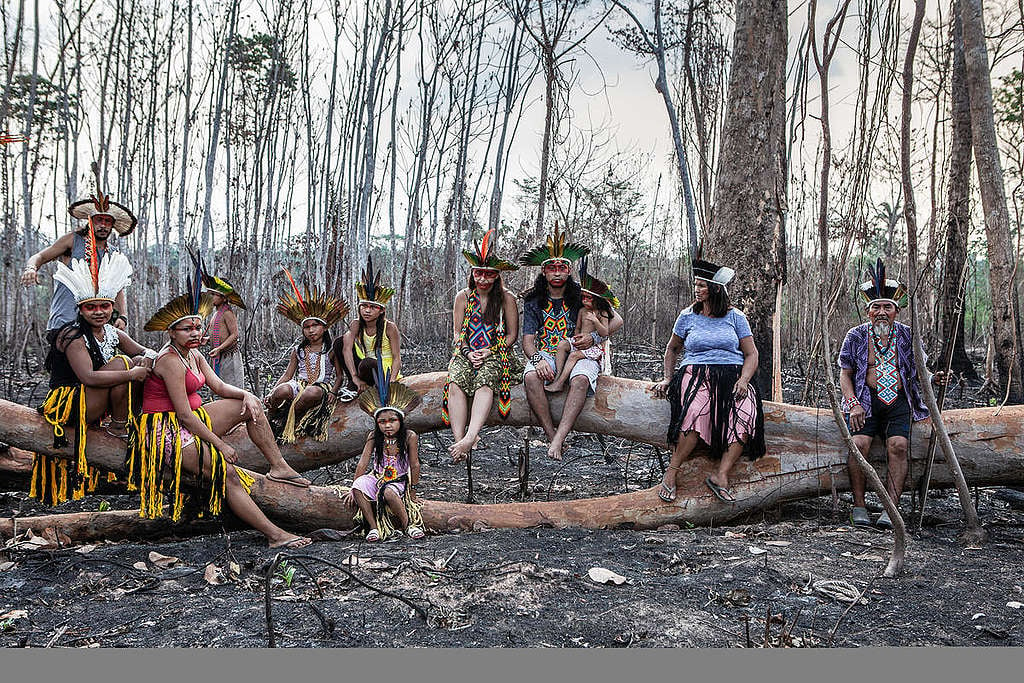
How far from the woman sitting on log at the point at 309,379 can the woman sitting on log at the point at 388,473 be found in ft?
2.59

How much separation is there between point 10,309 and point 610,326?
1540cm

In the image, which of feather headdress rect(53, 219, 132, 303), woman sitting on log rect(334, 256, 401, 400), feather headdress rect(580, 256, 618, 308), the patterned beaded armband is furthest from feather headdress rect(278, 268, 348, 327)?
the patterned beaded armband

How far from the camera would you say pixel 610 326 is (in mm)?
4902

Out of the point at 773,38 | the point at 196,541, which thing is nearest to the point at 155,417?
the point at 196,541

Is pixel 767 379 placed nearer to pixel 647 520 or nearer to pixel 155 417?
pixel 647 520

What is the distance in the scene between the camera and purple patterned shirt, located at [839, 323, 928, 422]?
4.34 metres

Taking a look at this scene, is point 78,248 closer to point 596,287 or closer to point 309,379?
point 309,379

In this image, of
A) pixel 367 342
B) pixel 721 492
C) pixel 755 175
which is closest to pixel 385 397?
pixel 367 342

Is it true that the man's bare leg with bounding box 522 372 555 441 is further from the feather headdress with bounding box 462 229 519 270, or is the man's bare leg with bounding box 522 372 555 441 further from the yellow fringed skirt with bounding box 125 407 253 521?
the yellow fringed skirt with bounding box 125 407 253 521

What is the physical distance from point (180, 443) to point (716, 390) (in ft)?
10.0

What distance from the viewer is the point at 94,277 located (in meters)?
3.92

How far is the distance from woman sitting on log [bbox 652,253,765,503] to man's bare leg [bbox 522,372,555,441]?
0.80 metres

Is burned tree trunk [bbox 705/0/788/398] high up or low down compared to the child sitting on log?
up

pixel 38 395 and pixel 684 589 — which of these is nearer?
pixel 684 589
